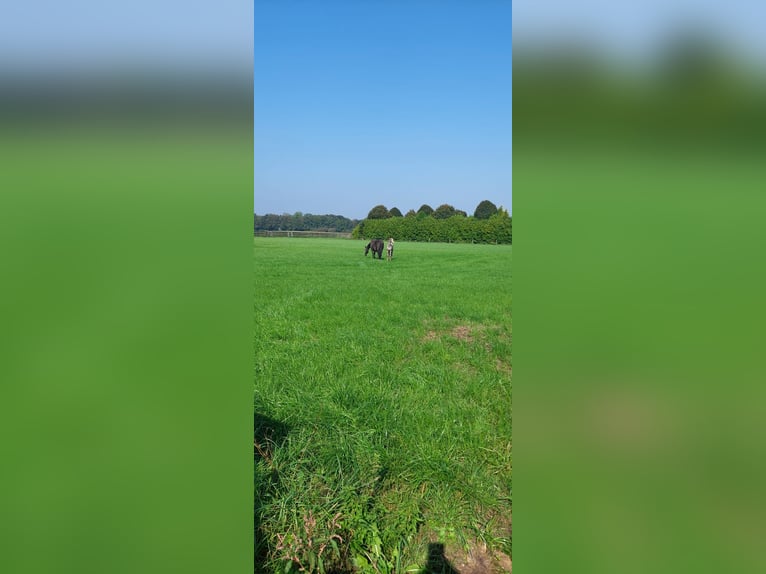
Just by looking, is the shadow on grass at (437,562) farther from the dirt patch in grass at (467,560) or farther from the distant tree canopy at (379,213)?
the distant tree canopy at (379,213)

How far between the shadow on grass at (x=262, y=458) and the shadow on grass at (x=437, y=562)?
2.35ft

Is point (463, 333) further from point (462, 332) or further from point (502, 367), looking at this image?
point (502, 367)

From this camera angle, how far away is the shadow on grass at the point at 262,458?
190cm

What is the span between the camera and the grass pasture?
196cm
